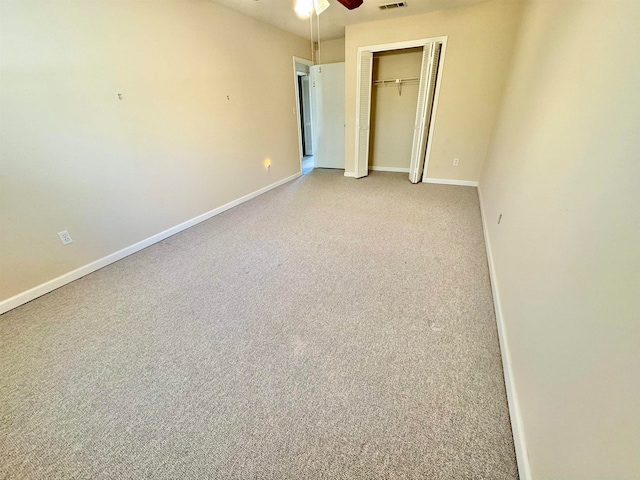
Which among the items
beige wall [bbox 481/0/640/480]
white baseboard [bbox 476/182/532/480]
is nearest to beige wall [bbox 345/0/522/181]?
beige wall [bbox 481/0/640/480]

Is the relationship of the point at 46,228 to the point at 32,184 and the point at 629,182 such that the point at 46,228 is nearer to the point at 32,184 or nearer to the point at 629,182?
the point at 32,184

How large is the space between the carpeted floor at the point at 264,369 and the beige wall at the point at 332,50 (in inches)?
161

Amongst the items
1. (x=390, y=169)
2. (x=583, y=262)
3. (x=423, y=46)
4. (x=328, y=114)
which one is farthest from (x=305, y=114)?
(x=583, y=262)

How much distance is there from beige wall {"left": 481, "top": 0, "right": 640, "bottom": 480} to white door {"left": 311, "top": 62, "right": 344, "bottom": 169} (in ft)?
12.2

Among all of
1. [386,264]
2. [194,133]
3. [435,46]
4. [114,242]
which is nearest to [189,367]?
[386,264]

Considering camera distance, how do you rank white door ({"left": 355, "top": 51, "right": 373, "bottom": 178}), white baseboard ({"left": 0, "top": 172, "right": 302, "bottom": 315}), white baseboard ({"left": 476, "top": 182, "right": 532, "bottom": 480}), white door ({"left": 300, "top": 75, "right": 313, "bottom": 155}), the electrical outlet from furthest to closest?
white door ({"left": 300, "top": 75, "right": 313, "bottom": 155}) → white door ({"left": 355, "top": 51, "right": 373, "bottom": 178}) → the electrical outlet → white baseboard ({"left": 0, "top": 172, "right": 302, "bottom": 315}) → white baseboard ({"left": 476, "top": 182, "right": 532, "bottom": 480})

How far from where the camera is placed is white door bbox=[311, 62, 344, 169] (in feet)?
15.7

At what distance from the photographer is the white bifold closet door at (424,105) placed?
11.9 feet

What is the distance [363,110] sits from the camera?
4.35 m

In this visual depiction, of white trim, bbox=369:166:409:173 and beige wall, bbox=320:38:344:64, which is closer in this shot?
beige wall, bbox=320:38:344:64

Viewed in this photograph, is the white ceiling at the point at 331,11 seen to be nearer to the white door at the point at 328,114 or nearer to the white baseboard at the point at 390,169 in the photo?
the white door at the point at 328,114

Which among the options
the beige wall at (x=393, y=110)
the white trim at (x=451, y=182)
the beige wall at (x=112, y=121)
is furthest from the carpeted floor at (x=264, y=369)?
the beige wall at (x=393, y=110)

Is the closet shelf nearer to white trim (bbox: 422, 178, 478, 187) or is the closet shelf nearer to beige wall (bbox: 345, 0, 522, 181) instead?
beige wall (bbox: 345, 0, 522, 181)

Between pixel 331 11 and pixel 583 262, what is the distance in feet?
12.9
